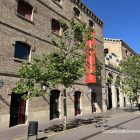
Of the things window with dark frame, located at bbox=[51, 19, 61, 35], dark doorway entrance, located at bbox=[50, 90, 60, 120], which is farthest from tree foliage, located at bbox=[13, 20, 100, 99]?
window with dark frame, located at bbox=[51, 19, 61, 35]

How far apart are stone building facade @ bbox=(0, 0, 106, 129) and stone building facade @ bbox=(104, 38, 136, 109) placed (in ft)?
36.4

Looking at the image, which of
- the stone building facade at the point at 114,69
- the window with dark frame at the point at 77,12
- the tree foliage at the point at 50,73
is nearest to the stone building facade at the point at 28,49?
the window with dark frame at the point at 77,12

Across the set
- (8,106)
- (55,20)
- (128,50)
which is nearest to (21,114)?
(8,106)

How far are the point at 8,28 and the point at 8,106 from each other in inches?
224

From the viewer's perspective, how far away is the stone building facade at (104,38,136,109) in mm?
35875

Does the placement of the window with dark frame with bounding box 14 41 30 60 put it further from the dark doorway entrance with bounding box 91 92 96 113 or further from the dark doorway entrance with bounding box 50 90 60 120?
the dark doorway entrance with bounding box 91 92 96 113

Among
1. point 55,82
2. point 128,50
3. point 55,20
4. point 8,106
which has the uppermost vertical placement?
point 128,50

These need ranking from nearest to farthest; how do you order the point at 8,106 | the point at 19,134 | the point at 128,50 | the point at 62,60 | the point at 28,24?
the point at 19,134 < the point at 62,60 < the point at 8,106 < the point at 28,24 < the point at 128,50

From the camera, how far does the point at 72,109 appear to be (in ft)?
77.7

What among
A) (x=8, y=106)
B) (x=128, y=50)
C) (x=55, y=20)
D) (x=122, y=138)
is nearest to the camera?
(x=122, y=138)

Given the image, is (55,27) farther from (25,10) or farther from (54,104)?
(54,104)

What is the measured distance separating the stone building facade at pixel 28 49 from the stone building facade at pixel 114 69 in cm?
1108

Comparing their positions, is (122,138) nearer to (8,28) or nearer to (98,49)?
(8,28)

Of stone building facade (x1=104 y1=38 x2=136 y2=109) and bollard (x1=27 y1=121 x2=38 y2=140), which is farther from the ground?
stone building facade (x1=104 y1=38 x2=136 y2=109)
